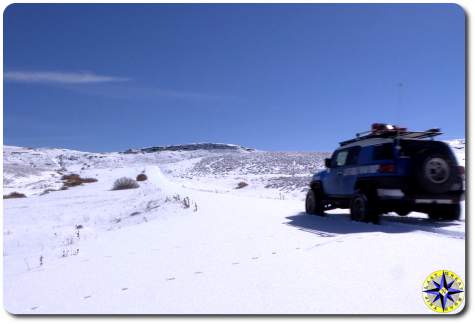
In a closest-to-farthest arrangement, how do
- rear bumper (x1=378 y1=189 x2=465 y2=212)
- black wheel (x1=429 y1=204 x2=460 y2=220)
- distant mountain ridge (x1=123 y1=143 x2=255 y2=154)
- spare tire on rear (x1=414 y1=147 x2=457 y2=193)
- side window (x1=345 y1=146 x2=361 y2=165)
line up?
1. spare tire on rear (x1=414 y1=147 x2=457 y2=193)
2. rear bumper (x1=378 y1=189 x2=465 y2=212)
3. black wheel (x1=429 y1=204 x2=460 y2=220)
4. side window (x1=345 y1=146 x2=361 y2=165)
5. distant mountain ridge (x1=123 y1=143 x2=255 y2=154)

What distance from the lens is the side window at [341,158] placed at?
32.1 feet

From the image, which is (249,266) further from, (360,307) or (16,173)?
(16,173)

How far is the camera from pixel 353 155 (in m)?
9.36

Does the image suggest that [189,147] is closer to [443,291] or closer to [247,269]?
[247,269]

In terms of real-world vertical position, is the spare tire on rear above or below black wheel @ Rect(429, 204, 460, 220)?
above

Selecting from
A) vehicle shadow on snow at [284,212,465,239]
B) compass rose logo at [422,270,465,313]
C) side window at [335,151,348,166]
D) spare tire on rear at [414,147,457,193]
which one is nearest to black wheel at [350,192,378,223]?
vehicle shadow on snow at [284,212,465,239]

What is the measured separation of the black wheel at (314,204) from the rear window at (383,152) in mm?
2482

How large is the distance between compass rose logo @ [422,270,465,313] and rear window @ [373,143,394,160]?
12.7 feet

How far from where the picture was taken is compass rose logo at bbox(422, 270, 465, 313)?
154 inches

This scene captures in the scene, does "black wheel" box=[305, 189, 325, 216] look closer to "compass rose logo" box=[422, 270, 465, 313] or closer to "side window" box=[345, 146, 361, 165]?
"side window" box=[345, 146, 361, 165]

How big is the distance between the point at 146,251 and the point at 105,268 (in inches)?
40.7

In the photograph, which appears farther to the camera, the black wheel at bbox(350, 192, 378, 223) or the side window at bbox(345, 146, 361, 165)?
the side window at bbox(345, 146, 361, 165)

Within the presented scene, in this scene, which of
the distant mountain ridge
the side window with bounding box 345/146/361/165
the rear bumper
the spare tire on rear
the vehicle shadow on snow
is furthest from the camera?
the distant mountain ridge

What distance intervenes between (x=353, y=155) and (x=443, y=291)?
5491 mm
